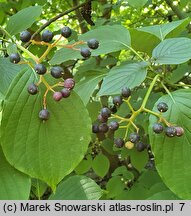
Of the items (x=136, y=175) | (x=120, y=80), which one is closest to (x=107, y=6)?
(x=136, y=175)

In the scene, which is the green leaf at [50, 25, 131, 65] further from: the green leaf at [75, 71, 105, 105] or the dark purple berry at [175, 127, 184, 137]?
the dark purple berry at [175, 127, 184, 137]

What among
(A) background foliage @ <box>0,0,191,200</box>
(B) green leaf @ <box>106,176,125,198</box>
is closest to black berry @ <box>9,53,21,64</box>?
(A) background foliage @ <box>0,0,191,200</box>

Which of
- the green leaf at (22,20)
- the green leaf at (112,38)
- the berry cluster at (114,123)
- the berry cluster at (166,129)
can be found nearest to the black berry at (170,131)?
the berry cluster at (166,129)

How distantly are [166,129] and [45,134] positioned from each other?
1.06ft

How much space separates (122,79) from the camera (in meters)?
1.17

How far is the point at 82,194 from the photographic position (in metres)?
1.36

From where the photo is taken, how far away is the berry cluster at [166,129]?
1.04 meters

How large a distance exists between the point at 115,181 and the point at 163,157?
1334mm

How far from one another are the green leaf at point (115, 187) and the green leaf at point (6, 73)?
128cm

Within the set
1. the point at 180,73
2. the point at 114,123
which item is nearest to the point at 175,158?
the point at 114,123

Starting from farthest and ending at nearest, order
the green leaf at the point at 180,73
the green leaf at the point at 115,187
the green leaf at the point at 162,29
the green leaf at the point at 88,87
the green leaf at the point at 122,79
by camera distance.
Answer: the green leaf at the point at 115,187 < the green leaf at the point at 180,73 < the green leaf at the point at 162,29 < the green leaf at the point at 88,87 < the green leaf at the point at 122,79

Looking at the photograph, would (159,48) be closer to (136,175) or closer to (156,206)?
(156,206)

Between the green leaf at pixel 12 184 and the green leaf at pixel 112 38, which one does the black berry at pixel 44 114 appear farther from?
the green leaf at pixel 112 38

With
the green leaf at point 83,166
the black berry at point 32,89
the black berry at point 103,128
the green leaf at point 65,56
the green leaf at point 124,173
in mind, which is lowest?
the green leaf at point 124,173
